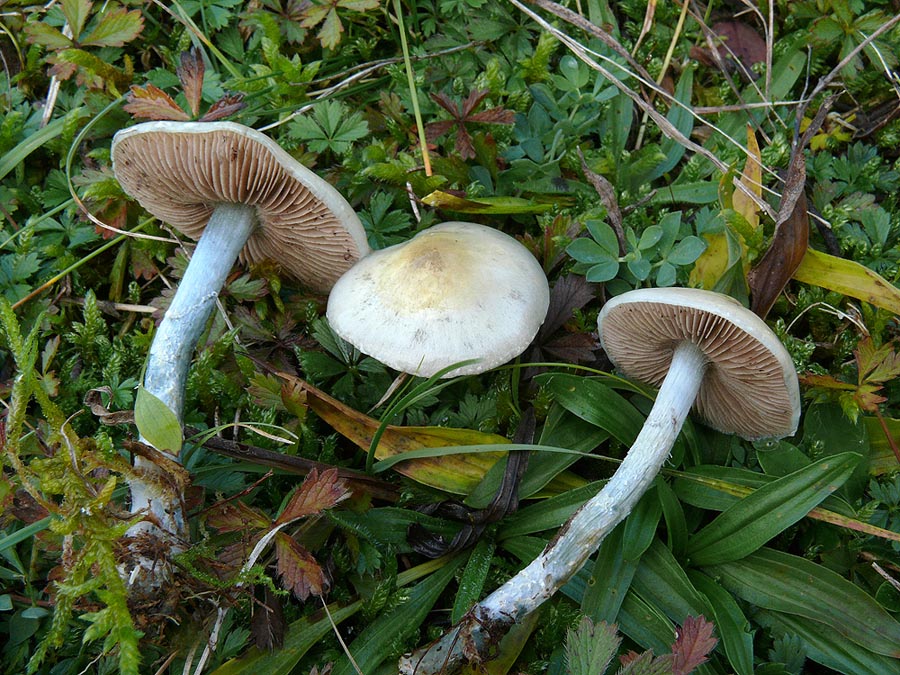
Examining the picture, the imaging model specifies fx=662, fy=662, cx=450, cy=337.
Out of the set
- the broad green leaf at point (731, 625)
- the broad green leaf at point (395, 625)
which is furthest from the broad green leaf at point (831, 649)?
the broad green leaf at point (395, 625)

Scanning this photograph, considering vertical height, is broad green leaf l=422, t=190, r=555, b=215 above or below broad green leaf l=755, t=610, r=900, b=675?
above

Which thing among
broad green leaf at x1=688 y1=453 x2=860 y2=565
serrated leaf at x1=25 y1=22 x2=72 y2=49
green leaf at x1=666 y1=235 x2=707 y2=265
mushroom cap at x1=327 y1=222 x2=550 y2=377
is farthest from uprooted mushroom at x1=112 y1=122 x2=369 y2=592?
broad green leaf at x1=688 y1=453 x2=860 y2=565

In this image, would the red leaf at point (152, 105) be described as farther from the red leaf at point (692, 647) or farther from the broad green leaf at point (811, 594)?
the broad green leaf at point (811, 594)

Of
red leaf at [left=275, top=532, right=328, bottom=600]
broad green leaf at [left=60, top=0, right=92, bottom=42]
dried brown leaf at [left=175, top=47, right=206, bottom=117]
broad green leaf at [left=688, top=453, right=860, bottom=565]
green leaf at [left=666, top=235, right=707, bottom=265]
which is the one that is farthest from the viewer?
broad green leaf at [left=60, top=0, right=92, bottom=42]

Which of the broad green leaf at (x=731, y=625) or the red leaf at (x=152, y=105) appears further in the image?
the red leaf at (x=152, y=105)

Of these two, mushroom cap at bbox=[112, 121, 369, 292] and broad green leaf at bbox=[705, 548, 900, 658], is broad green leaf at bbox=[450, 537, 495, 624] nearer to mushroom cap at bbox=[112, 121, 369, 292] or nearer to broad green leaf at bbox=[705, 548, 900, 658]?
broad green leaf at bbox=[705, 548, 900, 658]
